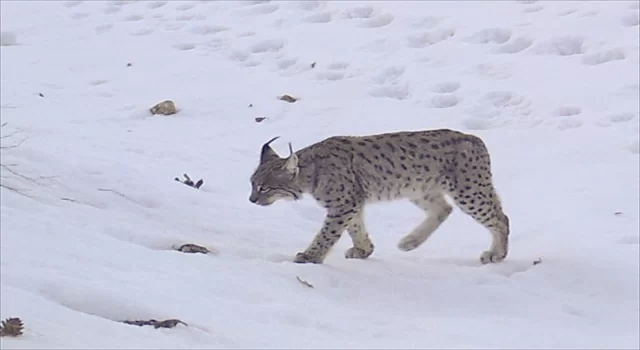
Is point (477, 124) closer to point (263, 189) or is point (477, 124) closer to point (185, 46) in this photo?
point (263, 189)

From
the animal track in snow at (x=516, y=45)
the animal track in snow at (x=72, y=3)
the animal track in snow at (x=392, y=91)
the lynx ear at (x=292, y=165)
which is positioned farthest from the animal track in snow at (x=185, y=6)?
the lynx ear at (x=292, y=165)

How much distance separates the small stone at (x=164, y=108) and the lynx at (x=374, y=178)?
3.65 metres

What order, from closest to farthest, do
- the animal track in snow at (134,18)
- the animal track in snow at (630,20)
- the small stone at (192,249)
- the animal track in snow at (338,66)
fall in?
the small stone at (192,249) < the animal track in snow at (630,20) < the animal track in snow at (338,66) < the animal track in snow at (134,18)

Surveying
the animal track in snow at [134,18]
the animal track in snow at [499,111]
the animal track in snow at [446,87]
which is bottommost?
the animal track in snow at [134,18]

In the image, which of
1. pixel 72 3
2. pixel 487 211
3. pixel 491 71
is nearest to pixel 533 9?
pixel 491 71

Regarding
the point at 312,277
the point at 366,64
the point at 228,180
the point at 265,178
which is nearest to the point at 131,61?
the point at 366,64

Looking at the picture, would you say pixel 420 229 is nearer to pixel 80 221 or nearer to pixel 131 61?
pixel 80 221

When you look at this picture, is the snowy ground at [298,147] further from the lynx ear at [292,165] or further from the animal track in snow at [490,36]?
the lynx ear at [292,165]

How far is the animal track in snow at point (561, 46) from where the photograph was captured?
1033cm

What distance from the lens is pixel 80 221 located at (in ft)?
20.7

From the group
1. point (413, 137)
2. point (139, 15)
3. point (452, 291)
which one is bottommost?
point (139, 15)

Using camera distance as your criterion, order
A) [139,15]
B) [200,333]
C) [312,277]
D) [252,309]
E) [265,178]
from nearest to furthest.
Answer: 1. [200,333]
2. [252,309]
3. [312,277]
4. [265,178]
5. [139,15]

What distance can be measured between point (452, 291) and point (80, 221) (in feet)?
6.93

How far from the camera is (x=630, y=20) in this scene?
10.4 metres
